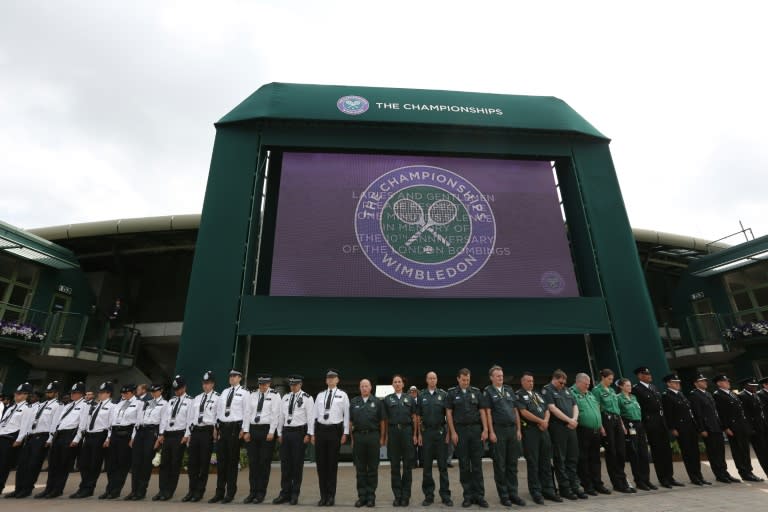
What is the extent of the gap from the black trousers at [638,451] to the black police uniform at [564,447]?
114cm

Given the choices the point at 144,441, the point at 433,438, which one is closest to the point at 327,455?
the point at 433,438

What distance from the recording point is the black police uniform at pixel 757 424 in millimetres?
7237

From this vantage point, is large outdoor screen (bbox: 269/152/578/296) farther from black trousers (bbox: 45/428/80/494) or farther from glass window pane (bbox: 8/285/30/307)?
glass window pane (bbox: 8/285/30/307)

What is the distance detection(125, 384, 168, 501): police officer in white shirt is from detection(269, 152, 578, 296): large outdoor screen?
4.38 meters

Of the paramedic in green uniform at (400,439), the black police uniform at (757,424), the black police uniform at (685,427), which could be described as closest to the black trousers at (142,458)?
the paramedic in green uniform at (400,439)

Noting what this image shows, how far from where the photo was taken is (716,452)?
7.11 meters

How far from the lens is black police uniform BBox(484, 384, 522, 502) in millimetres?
5852

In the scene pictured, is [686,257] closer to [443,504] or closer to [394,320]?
[394,320]

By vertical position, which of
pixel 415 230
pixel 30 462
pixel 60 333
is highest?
pixel 415 230

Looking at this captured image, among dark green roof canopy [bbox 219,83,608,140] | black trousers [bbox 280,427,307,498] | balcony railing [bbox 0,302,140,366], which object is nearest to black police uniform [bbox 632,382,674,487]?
black trousers [bbox 280,427,307,498]

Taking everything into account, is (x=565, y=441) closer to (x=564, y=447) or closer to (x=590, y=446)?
(x=564, y=447)

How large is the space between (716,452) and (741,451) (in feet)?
1.46

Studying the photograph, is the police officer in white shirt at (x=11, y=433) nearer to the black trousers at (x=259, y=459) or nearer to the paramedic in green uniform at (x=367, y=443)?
the black trousers at (x=259, y=459)

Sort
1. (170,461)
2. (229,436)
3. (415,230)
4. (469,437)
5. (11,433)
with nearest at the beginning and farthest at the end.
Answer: (469,437) → (229,436) → (170,461) → (11,433) → (415,230)
